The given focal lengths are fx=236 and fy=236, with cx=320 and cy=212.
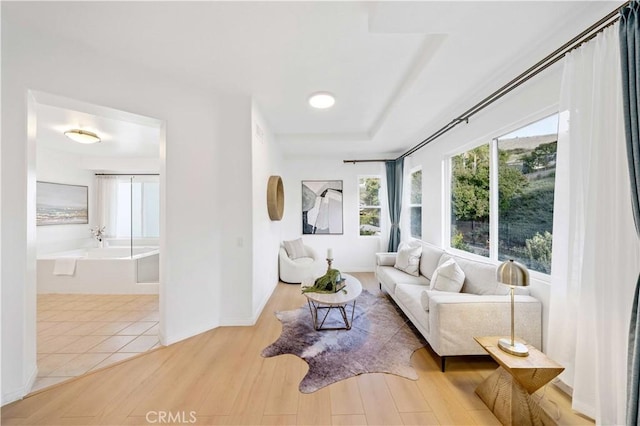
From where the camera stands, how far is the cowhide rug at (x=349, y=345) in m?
1.99

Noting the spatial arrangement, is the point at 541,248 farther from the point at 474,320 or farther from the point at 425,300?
the point at 425,300

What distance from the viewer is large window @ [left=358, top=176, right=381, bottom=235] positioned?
5.37 metres

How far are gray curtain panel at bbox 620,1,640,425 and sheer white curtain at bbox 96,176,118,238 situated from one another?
24.8 ft

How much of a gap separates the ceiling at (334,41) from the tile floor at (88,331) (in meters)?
2.63

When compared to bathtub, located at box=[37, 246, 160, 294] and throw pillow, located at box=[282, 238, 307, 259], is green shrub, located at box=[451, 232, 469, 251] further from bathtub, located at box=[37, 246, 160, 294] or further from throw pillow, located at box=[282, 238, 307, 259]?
bathtub, located at box=[37, 246, 160, 294]

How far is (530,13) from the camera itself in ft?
5.02

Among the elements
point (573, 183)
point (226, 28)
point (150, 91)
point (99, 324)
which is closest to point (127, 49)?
point (150, 91)

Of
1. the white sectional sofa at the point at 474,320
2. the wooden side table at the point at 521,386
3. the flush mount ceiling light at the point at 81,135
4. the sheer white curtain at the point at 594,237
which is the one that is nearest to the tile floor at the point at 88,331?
the flush mount ceiling light at the point at 81,135

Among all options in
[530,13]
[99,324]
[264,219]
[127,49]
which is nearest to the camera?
[530,13]

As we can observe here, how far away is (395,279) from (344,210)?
232 cm

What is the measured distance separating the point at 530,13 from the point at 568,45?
333 mm

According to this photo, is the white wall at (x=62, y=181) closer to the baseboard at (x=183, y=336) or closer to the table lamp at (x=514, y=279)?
the baseboard at (x=183, y=336)

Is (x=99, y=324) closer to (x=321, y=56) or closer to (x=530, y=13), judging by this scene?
(x=321, y=56)

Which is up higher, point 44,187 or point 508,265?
point 44,187
